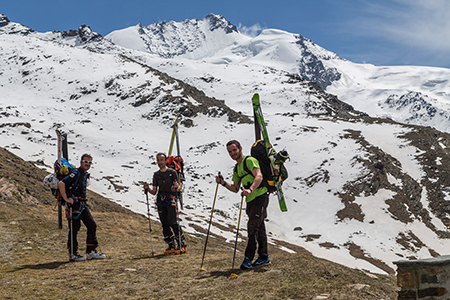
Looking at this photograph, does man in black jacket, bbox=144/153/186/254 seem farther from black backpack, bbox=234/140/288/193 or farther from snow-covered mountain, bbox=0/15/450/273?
snow-covered mountain, bbox=0/15/450/273

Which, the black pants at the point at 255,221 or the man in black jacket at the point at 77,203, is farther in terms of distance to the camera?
the man in black jacket at the point at 77,203

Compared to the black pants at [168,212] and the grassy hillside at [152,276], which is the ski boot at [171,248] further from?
the black pants at [168,212]

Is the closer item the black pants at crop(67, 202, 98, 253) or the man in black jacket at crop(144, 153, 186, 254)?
the black pants at crop(67, 202, 98, 253)

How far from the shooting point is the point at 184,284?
7.33m

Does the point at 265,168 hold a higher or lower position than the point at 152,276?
higher

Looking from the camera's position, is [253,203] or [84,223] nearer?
[253,203]

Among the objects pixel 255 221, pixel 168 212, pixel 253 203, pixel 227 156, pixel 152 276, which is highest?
pixel 227 156

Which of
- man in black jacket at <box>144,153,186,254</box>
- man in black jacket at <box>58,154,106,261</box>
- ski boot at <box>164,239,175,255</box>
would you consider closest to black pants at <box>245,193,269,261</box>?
man in black jacket at <box>144,153,186,254</box>

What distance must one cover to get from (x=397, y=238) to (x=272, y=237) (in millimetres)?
17814

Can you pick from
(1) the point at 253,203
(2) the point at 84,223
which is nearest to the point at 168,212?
(2) the point at 84,223

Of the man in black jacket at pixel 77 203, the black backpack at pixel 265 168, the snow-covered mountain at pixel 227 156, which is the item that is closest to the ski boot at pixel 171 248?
the man in black jacket at pixel 77 203

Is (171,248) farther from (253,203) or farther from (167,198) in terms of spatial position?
(253,203)

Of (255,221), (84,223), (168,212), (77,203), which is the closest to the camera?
(255,221)

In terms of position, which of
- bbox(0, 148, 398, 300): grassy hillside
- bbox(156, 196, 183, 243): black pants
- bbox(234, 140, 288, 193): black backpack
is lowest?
bbox(0, 148, 398, 300): grassy hillside
